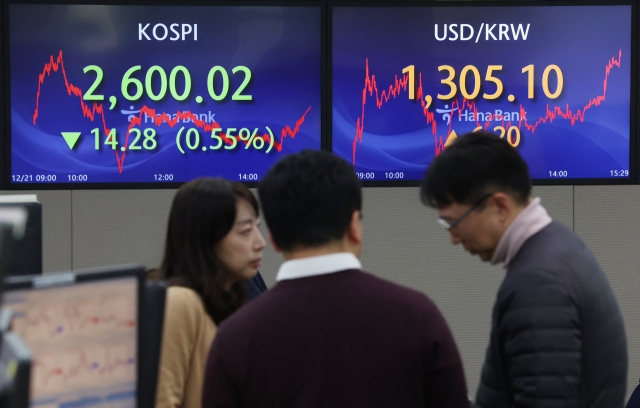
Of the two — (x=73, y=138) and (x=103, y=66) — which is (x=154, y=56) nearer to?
(x=103, y=66)

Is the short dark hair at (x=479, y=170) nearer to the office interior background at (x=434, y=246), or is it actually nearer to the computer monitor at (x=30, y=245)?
the computer monitor at (x=30, y=245)

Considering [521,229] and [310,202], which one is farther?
[521,229]

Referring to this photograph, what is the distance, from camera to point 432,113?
3.35m

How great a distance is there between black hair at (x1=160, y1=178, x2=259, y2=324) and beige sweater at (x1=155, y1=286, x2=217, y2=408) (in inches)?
1.4

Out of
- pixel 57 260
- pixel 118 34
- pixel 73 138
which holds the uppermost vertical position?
pixel 118 34

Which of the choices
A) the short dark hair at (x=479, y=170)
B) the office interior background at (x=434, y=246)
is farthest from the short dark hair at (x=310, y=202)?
the office interior background at (x=434, y=246)

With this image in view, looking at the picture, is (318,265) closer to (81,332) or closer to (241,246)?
(81,332)

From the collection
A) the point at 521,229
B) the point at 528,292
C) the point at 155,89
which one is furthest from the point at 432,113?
the point at 528,292

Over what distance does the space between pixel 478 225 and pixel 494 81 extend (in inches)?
79.6

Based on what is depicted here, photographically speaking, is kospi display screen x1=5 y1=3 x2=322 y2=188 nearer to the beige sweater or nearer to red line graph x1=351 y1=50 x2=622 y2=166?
red line graph x1=351 y1=50 x2=622 y2=166

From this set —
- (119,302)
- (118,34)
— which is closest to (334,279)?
(119,302)

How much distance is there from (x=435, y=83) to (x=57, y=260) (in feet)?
6.01

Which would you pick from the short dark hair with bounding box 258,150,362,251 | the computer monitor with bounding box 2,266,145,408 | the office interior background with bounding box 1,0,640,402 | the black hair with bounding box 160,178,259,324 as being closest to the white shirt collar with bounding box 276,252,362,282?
the short dark hair with bounding box 258,150,362,251

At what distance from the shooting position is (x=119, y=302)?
93 cm
